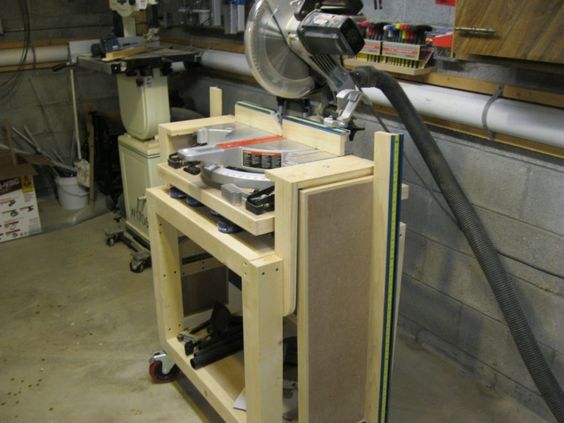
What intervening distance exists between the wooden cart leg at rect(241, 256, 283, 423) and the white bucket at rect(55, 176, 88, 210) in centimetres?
236

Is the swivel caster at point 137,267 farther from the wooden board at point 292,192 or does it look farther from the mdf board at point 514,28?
the mdf board at point 514,28

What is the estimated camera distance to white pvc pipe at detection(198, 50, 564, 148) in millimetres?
1505

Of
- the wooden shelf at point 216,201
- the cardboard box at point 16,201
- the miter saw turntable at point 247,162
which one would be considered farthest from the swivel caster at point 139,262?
the miter saw turntable at point 247,162

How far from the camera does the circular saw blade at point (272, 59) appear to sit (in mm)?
1341

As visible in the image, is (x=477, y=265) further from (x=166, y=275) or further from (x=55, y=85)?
(x=55, y=85)

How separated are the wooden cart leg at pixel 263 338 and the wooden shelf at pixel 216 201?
8cm

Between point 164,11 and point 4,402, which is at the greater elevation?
point 164,11

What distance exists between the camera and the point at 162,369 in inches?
75.3

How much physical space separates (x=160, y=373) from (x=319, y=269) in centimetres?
95

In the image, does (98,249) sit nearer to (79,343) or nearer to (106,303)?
(106,303)

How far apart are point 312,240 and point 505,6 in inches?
28.6

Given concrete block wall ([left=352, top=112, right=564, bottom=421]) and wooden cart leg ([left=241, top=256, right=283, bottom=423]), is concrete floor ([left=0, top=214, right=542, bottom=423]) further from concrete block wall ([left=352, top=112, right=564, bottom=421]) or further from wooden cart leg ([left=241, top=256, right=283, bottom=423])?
wooden cart leg ([left=241, top=256, right=283, bottom=423])

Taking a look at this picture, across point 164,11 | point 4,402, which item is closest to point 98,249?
point 4,402

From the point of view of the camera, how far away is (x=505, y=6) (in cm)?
130
